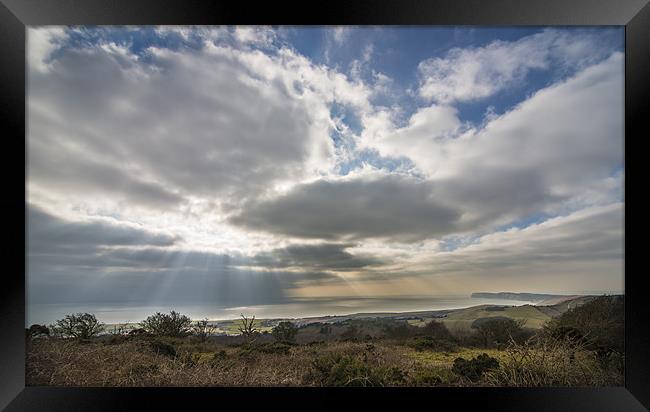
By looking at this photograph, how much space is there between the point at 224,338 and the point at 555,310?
281 cm

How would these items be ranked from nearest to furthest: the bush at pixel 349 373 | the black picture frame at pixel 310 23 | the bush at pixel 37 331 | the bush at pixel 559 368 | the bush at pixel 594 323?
the black picture frame at pixel 310 23 < the bush at pixel 559 368 < the bush at pixel 594 323 < the bush at pixel 349 373 < the bush at pixel 37 331

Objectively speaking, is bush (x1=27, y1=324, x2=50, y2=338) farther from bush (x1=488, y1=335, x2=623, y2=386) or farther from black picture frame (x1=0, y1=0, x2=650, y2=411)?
bush (x1=488, y1=335, x2=623, y2=386)

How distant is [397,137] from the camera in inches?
133

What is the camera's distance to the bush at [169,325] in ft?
11.4

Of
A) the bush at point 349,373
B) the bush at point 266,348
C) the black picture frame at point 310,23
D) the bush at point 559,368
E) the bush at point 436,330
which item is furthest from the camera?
the bush at point 436,330

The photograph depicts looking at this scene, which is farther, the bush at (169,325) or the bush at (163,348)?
the bush at (169,325)

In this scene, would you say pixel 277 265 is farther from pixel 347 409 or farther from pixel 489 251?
pixel 489 251

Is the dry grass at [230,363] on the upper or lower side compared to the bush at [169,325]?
lower

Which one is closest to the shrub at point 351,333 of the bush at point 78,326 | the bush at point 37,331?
the bush at point 78,326

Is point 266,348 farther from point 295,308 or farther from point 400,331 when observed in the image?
point 400,331

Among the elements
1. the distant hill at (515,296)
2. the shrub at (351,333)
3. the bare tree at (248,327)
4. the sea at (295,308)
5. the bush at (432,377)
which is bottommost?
the bush at (432,377)

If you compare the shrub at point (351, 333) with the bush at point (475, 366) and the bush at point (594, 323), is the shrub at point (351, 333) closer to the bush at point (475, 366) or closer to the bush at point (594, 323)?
the bush at point (475, 366)

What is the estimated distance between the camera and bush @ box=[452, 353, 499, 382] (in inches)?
122

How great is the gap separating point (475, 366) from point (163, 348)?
2.58m
